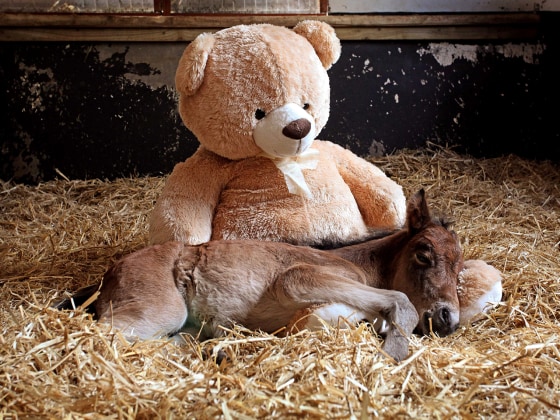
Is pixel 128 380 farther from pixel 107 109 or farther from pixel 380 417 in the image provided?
pixel 107 109

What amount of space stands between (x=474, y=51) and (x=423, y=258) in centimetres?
353

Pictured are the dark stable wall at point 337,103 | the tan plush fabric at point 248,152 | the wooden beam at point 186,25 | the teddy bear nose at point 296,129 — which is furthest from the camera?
the dark stable wall at point 337,103

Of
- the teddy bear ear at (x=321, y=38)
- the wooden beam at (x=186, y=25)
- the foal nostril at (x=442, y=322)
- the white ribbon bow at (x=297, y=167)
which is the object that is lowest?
the foal nostril at (x=442, y=322)

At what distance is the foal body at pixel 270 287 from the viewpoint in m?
2.62

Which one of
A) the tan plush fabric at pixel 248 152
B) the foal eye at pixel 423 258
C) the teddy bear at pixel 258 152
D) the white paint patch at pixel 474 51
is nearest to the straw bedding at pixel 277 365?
the foal eye at pixel 423 258

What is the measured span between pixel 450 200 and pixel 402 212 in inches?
61.2

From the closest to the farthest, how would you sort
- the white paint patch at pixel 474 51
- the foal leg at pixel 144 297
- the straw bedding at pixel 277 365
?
the straw bedding at pixel 277 365, the foal leg at pixel 144 297, the white paint patch at pixel 474 51

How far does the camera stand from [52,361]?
7.04ft

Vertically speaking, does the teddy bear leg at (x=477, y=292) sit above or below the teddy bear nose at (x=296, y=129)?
below

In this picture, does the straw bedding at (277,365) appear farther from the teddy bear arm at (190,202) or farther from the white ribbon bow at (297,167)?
the white ribbon bow at (297,167)

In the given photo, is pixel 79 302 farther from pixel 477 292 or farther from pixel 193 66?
pixel 477 292

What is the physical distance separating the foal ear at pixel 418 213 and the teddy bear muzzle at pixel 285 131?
54 cm

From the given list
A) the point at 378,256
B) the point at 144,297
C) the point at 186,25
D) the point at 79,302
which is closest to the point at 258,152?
the point at 378,256

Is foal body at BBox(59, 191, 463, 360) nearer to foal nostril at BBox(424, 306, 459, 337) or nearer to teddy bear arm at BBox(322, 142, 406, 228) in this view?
foal nostril at BBox(424, 306, 459, 337)
